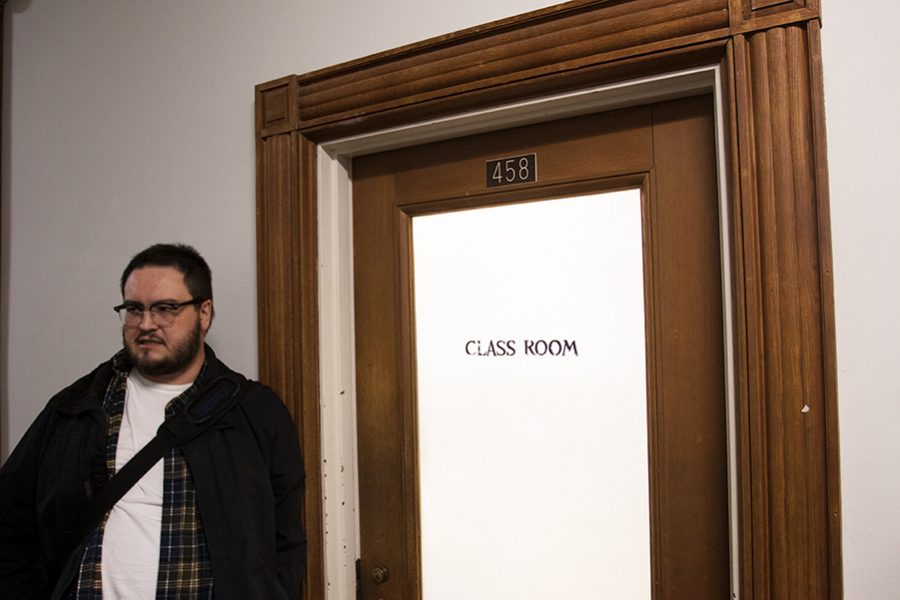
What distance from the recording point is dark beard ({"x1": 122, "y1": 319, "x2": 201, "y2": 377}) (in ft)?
3.92

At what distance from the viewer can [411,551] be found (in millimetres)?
1317

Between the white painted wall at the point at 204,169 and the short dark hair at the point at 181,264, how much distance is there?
137 mm

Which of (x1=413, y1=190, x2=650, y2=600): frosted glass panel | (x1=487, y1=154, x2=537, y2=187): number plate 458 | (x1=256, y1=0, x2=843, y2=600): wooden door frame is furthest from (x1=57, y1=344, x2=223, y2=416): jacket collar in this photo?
(x1=256, y1=0, x2=843, y2=600): wooden door frame

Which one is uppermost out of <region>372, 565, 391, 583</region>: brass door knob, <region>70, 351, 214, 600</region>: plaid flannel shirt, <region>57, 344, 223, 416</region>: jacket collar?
<region>57, 344, 223, 416</region>: jacket collar

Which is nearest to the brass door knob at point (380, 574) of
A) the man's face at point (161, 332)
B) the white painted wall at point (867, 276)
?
the man's face at point (161, 332)

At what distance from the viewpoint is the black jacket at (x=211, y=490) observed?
1112mm

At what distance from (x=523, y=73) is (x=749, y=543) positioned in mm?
946

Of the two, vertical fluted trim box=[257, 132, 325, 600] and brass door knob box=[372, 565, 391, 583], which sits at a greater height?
vertical fluted trim box=[257, 132, 325, 600]

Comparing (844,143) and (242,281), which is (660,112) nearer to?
(844,143)

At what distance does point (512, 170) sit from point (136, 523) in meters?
1.09

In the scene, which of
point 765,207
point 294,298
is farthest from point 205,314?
→ point 765,207

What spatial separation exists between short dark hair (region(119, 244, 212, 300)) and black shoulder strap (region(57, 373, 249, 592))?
22cm

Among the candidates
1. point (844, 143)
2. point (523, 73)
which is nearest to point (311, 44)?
point (523, 73)

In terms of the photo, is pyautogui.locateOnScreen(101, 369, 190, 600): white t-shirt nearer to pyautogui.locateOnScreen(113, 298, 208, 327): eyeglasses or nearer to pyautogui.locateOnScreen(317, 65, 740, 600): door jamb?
pyautogui.locateOnScreen(113, 298, 208, 327): eyeglasses
